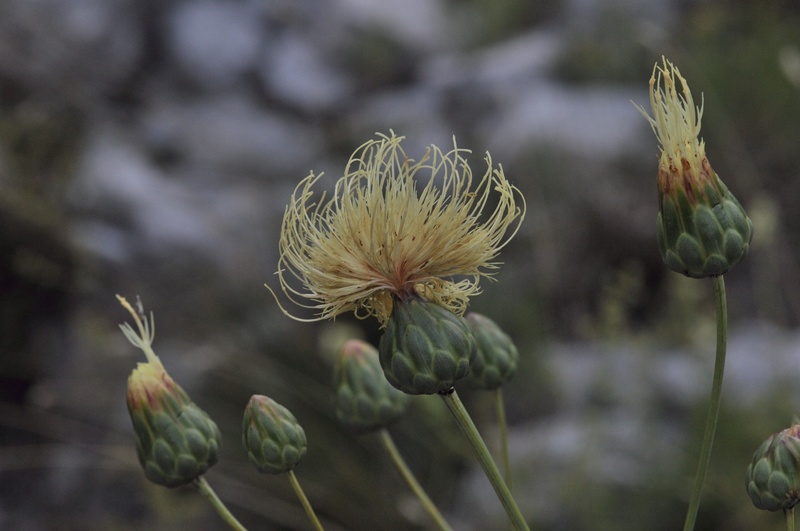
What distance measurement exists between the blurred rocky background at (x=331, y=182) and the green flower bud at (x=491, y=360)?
156 centimetres

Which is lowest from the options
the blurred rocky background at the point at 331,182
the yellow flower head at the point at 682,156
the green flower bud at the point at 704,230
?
the blurred rocky background at the point at 331,182

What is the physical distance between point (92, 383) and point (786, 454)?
187 inches

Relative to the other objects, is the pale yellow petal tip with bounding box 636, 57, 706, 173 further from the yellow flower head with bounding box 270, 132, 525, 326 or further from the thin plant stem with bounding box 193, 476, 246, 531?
the thin plant stem with bounding box 193, 476, 246, 531

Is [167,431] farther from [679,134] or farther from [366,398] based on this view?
[679,134]

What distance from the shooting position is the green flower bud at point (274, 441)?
1267 millimetres

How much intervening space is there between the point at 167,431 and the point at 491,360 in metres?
0.54

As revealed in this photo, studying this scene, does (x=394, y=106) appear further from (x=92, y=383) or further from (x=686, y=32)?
(x=92, y=383)

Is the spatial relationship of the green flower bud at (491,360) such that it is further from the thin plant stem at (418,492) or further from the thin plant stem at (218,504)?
the thin plant stem at (218,504)

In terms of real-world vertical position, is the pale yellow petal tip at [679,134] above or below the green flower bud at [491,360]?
above

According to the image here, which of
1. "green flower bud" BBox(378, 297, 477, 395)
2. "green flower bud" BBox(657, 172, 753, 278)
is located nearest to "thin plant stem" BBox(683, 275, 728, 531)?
"green flower bud" BBox(657, 172, 753, 278)

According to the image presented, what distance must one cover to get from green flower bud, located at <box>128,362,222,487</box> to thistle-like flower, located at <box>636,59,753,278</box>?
0.74 meters

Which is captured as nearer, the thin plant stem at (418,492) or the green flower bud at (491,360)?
the thin plant stem at (418,492)

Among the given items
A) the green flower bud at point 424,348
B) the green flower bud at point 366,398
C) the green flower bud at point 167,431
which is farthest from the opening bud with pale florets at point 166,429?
the green flower bud at point 424,348

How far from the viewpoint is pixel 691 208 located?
1075 millimetres
